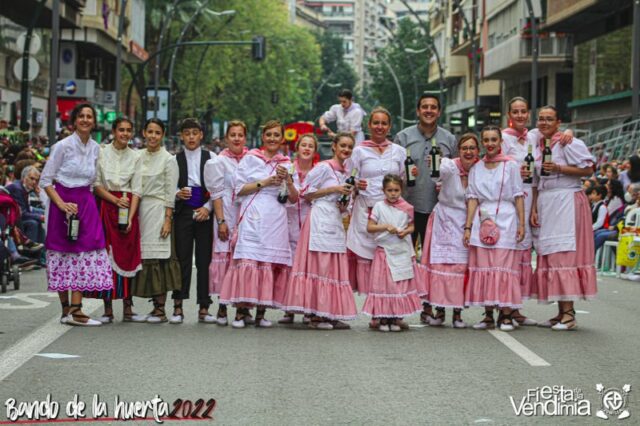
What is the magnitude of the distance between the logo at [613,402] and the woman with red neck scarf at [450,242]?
3837 millimetres

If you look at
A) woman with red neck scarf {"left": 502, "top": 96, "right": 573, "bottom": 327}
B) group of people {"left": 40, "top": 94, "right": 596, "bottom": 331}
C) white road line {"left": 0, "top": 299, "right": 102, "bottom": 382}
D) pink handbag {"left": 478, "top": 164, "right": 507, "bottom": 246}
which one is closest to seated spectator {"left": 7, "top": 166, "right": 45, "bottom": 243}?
white road line {"left": 0, "top": 299, "right": 102, "bottom": 382}

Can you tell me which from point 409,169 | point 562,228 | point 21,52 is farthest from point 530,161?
point 21,52

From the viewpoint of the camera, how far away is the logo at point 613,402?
8.54 meters

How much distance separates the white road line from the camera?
10.4m

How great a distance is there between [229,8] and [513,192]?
233 ft


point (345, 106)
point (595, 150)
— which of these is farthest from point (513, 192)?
point (595, 150)

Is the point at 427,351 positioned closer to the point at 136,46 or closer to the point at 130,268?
the point at 130,268

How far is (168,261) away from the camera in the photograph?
13727 millimetres

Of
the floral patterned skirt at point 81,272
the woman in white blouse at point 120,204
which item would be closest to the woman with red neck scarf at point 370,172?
the woman in white blouse at point 120,204

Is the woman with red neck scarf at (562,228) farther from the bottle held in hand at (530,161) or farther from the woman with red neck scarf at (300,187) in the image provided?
the woman with red neck scarf at (300,187)

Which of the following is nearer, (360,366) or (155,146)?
(360,366)

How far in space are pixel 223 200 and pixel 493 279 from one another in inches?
103

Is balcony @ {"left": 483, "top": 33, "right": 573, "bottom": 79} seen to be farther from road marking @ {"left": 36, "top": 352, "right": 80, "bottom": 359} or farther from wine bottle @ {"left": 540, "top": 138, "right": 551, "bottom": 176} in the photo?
road marking @ {"left": 36, "top": 352, "right": 80, "bottom": 359}

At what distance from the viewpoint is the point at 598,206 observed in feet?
82.3
